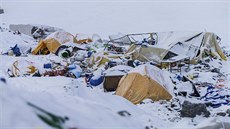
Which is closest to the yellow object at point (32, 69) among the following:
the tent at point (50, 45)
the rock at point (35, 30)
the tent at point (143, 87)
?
the tent at point (143, 87)

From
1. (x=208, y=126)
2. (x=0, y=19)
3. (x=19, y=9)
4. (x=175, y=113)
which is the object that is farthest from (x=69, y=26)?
(x=208, y=126)

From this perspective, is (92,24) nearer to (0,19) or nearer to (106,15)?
(106,15)

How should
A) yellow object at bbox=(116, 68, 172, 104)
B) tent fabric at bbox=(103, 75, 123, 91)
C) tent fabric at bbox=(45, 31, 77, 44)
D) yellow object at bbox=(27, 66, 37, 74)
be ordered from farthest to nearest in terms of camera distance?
tent fabric at bbox=(45, 31, 77, 44)
yellow object at bbox=(27, 66, 37, 74)
tent fabric at bbox=(103, 75, 123, 91)
yellow object at bbox=(116, 68, 172, 104)

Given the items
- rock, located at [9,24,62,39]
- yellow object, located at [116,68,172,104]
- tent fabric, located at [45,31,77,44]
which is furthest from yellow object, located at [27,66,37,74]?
rock, located at [9,24,62,39]

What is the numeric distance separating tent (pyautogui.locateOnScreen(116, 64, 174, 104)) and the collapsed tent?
506cm

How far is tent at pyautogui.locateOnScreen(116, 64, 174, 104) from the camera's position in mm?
9331

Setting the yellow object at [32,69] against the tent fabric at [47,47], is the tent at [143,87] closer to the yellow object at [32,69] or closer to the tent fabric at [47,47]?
the yellow object at [32,69]

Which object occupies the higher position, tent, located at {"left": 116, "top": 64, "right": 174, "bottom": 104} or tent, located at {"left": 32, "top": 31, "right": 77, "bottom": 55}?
tent, located at {"left": 116, "top": 64, "right": 174, "bottom": 104}

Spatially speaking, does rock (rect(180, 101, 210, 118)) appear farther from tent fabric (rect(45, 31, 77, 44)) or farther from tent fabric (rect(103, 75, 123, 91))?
tent fabric (rect(45, 31, 77, 44))

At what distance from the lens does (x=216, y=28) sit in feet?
107

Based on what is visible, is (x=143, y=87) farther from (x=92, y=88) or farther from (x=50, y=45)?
(x=50, y=45)

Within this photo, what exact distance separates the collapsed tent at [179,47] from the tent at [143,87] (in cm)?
506

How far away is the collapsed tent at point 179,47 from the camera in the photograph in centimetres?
1533

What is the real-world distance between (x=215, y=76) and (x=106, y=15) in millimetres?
29115
